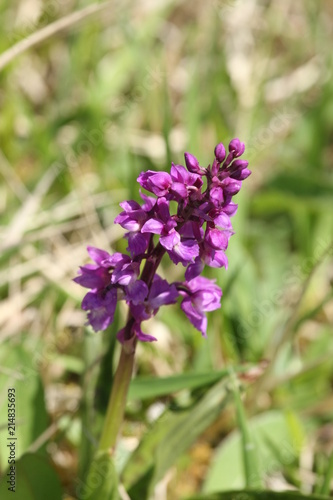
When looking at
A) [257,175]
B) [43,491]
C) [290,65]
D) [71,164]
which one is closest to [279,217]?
[257,175]

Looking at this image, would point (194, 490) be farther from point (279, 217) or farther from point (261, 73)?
point (261, 73)

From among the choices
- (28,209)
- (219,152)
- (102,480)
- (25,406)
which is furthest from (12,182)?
(219,152)

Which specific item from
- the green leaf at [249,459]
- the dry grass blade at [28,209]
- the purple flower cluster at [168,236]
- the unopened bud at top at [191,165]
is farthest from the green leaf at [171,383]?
the dry grass blade at [28,209]

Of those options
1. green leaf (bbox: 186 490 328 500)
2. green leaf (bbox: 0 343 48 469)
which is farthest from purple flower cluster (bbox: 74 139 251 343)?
green leaf (bbox: 0 343 48 469)

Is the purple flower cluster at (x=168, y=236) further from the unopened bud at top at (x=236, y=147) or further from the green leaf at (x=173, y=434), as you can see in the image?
the green leaf at (x=173, y=434)

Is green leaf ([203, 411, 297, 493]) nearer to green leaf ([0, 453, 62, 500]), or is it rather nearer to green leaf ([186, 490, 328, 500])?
green leaf ([186, 490, 328, 500])

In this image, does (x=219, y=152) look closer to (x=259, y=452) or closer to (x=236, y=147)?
(x=236, y=147)
